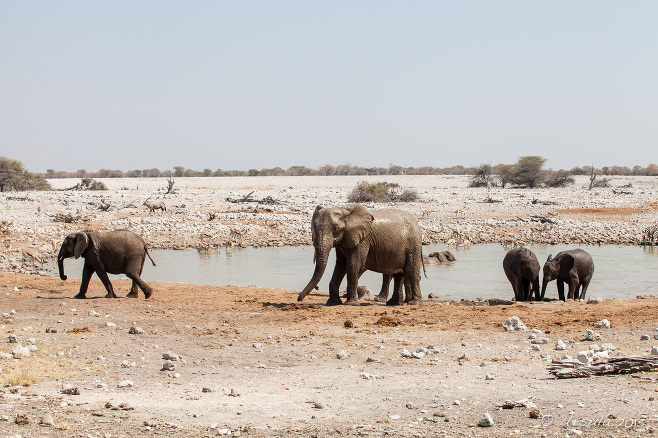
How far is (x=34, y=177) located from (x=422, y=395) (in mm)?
53346

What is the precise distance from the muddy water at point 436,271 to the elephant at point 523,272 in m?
1.65

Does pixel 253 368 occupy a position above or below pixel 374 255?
below

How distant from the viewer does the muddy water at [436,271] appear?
18.7m

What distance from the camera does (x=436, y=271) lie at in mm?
21938

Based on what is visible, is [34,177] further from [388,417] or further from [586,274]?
[388,417]

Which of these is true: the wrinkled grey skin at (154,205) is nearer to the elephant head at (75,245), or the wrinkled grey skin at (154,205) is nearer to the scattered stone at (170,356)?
the elephant head at (75,245)

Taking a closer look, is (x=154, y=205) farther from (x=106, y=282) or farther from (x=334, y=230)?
(x=334, y=230)

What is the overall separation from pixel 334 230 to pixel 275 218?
2141 centimetres

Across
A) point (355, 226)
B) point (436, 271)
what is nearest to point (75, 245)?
point (355, 226)

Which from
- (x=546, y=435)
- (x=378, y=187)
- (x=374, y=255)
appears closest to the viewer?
(x=546, y=435)

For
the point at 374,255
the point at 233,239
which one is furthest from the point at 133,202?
the point at 374,255

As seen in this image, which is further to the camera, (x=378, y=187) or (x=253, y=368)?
(x=378, y=187)

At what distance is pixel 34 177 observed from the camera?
54.8m

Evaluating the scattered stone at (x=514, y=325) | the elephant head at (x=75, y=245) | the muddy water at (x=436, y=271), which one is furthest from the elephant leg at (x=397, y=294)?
the elephant head at (x=75, y=245)
